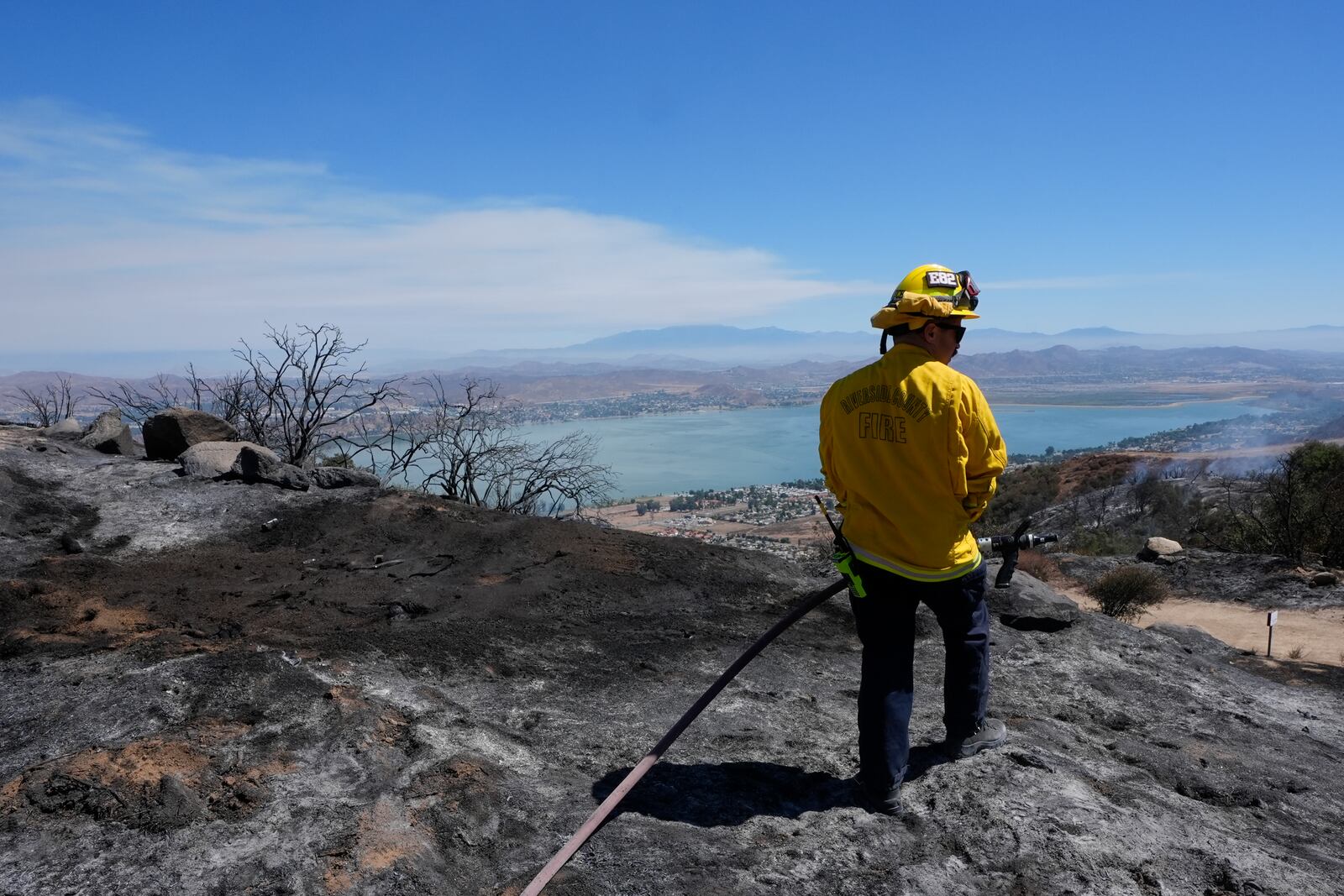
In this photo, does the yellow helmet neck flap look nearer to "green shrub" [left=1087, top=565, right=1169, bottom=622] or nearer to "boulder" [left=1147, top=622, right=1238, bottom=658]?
"boulder" [left=1147, top=622, right=1238, bottom=658]

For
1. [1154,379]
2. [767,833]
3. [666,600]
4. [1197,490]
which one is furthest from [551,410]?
[1154,379]

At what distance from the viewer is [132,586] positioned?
560 cm

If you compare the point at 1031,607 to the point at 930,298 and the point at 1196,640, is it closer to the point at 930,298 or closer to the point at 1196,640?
the point at 1196,640

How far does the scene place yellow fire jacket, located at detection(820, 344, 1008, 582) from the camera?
301 cm

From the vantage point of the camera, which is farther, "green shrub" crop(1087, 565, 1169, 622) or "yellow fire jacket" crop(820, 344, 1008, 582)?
"green shrub" crop(1087, 565, 1169, 622)

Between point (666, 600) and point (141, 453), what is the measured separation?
852cm

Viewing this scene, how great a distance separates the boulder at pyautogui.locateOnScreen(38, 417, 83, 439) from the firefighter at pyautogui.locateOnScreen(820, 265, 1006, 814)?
11.5 meters

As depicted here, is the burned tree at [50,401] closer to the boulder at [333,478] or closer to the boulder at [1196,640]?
the boulder at [333,478]

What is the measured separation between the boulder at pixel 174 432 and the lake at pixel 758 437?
27302 millimetres

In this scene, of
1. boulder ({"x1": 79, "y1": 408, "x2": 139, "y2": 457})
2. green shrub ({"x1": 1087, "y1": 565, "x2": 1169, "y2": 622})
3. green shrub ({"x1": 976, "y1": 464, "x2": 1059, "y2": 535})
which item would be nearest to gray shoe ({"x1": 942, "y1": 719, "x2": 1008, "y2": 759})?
green shrub ({"x1": 1087, "y1": 565, "x2": 1169, "y2": 622})

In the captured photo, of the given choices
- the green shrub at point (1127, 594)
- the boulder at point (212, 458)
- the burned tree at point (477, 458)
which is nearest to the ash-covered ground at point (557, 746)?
the boulder at point (212, 458)

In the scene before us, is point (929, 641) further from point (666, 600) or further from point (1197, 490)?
point (1197, 490)

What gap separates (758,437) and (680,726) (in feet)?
213

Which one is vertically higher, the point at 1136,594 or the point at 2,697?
the point at 2,697
